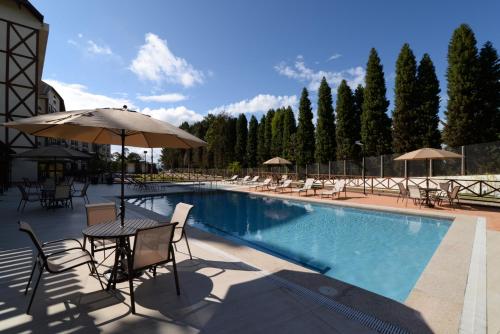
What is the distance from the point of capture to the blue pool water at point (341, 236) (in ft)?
15.5

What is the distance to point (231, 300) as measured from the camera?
2631mm

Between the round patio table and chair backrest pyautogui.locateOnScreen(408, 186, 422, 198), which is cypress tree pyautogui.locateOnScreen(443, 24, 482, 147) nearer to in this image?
chair backrest pyautogui.locateOnScreen(408, 186, 422, 198)

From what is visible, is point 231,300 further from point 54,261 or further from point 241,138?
point 241,138

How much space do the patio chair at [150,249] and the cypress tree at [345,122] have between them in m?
21.6

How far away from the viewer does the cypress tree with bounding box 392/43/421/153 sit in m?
19.0

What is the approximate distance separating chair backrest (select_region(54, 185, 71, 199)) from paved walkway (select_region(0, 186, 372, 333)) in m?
4.59

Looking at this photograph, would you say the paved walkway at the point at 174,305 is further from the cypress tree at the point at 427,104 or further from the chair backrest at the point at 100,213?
the cypress tree at the point at 427,104

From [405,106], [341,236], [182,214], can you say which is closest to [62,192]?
[182,214]

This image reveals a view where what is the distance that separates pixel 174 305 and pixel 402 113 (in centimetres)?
2148

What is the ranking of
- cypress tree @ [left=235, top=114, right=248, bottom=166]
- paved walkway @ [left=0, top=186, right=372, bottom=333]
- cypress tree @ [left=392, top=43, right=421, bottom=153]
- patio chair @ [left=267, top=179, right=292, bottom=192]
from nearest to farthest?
paved walkway @ [left=0, top=186, right=372, bottom=333], patio chair @ [left=267, top=179, right=292, bottom=192], cypress tree @ [left=392, top=43, right=421, bottom=153], cypress tree @ [left=235, top=114, right=248, bottom=166]

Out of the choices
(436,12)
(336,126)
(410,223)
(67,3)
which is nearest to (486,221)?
(410,223)

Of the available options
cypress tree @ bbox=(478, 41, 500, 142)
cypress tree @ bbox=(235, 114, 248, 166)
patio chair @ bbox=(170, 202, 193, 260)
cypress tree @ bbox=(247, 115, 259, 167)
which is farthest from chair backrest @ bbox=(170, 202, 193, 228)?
cypress tree @ bbox=(235, 114, 248, 166)

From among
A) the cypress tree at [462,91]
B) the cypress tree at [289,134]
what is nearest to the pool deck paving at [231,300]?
the cypress tree at [462,91]

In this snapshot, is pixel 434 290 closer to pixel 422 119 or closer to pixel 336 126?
pixel 422 119
